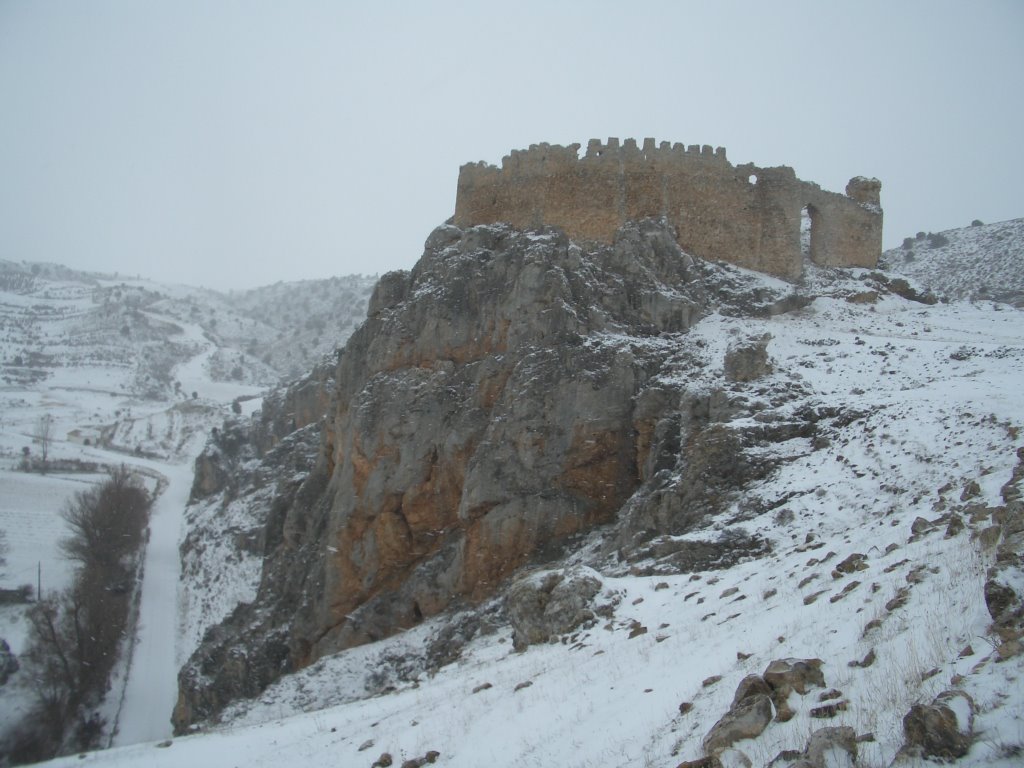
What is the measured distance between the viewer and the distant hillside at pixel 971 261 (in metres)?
53.6

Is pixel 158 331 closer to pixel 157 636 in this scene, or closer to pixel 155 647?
pixel 157 636

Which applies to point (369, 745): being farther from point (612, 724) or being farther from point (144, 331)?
point (144, 331)

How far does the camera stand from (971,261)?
6234 centimetres

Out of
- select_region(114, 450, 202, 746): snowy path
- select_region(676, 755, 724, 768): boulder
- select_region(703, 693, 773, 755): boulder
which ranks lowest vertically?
select_region(114, 450, 202, 746): snowy path

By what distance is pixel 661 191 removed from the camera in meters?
30.6

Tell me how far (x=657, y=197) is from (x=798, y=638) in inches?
936

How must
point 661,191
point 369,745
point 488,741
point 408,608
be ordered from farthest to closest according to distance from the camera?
point 661,191, point 408,608, point 369,745, point 488,741

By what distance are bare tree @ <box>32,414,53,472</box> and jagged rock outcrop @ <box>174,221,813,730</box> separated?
5557cm

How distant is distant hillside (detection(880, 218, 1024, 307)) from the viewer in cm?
5359

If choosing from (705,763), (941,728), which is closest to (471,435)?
(705,763)

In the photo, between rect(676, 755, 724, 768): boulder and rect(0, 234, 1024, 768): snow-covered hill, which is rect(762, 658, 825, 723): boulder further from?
rect(676, 755, 724, 768): boulder

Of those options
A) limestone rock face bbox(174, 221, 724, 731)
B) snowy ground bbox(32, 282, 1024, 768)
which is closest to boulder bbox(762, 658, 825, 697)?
snowy ground bbox(32, 282, 1024, 768)

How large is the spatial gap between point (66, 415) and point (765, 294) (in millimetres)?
95405

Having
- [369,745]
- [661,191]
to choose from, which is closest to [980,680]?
[369,745]
